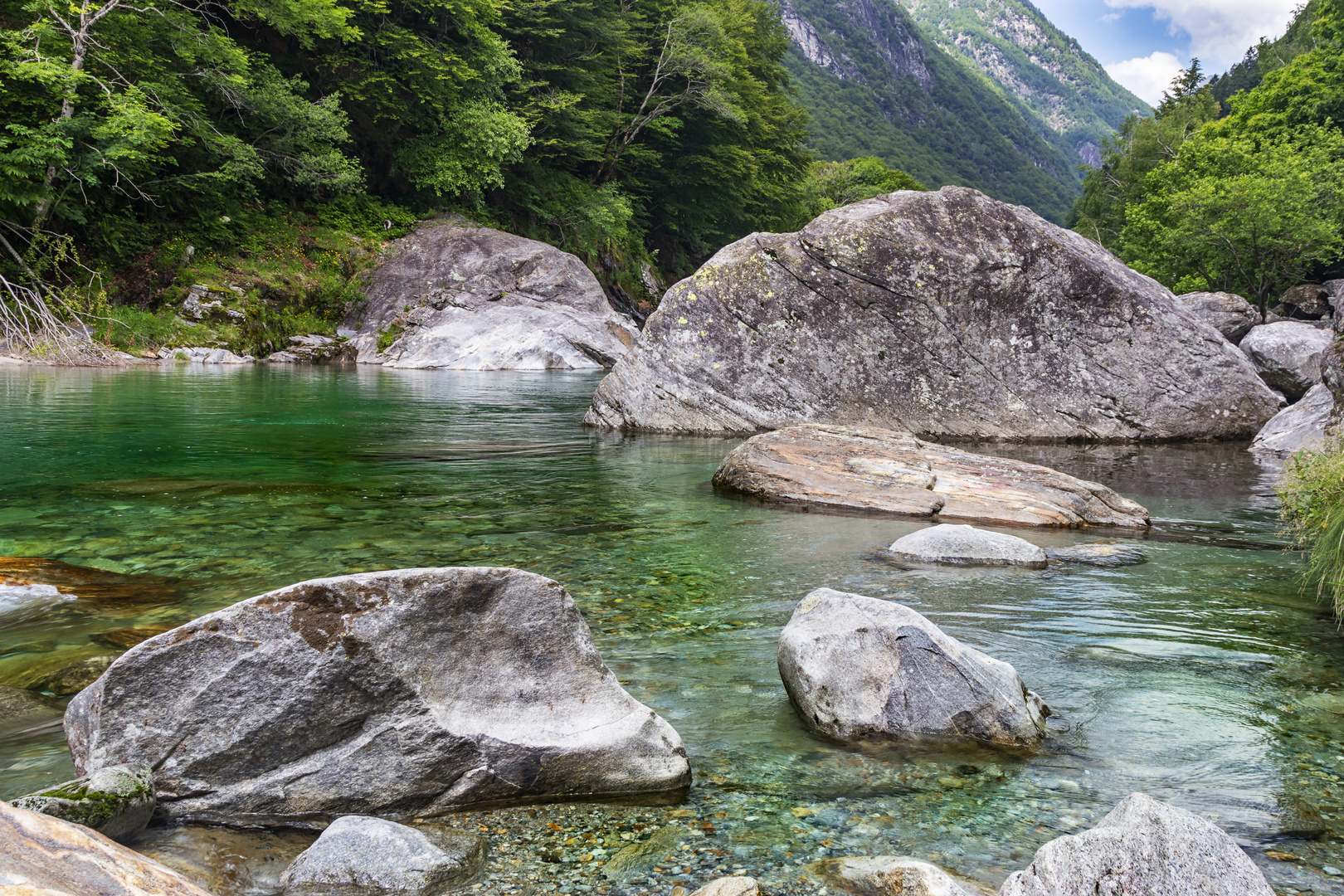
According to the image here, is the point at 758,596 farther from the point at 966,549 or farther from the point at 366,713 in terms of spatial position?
the point at 366,713

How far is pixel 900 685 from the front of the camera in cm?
379

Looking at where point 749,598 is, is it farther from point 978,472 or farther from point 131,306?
point 131,306

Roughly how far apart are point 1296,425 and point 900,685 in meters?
12.3

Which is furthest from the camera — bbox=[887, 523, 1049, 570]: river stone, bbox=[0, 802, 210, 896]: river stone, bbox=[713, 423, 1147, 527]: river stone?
bbox=[713, 423, 1147, 527]: river stone

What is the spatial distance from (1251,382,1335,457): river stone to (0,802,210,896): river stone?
14.2 meters

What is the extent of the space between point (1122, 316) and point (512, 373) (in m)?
18.9

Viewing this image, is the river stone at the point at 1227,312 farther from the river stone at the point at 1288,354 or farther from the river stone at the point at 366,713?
the river stone at the point at 366,713

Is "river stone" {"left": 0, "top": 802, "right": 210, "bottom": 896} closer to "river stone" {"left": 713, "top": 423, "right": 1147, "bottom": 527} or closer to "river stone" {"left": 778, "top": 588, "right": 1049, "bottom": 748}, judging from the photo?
"river stone" {"left": 778, "top": 588, "right": 1049, "bottom": 748}

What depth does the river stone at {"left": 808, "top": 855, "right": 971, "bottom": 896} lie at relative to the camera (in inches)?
96.3

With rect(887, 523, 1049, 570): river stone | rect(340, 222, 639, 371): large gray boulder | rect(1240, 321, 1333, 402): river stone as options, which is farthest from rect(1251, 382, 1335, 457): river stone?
rect(340, 222, 639, 371): large gray boulder

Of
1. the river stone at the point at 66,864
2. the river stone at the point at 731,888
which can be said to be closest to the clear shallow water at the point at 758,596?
the river stone at the point at 731,888

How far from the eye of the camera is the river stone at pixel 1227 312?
74.9 feet

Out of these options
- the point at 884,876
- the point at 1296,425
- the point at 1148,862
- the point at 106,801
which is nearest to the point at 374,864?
the point at 106,801

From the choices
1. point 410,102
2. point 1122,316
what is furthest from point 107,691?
point 410,102
